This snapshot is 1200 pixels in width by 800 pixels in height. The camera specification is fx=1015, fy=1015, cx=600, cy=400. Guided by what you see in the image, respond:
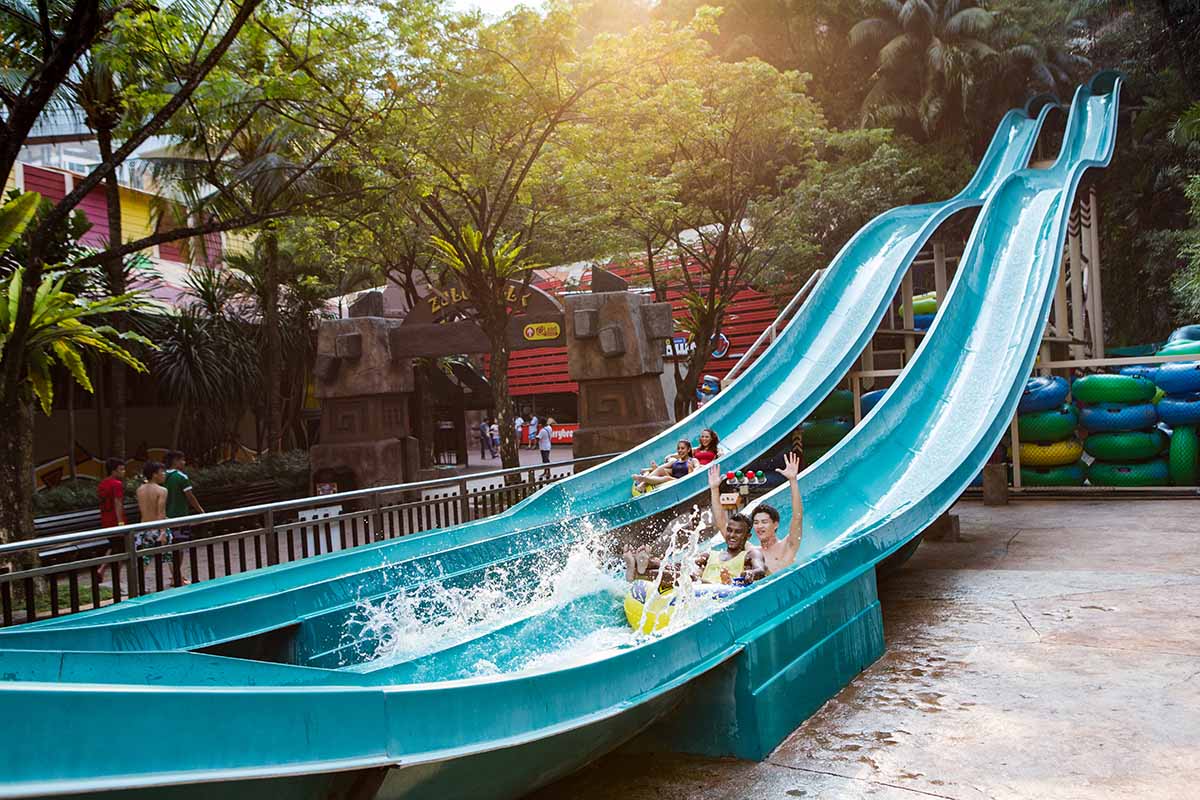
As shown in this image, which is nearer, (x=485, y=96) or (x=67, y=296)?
(x=67, y=296)

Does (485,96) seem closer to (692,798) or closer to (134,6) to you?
(134,6)

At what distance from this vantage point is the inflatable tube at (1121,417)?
1424 centimetres

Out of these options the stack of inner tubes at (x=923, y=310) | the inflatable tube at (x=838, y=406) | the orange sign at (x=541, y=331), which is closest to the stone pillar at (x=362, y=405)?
the orange sign at (x=541, y=331)

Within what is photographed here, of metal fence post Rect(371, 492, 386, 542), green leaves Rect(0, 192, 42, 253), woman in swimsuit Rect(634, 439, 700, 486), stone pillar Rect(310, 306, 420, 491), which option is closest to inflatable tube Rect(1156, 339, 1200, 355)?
woman in swimsuit Rect(634, 439, 700, 486)

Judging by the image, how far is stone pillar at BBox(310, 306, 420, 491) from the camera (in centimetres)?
1891

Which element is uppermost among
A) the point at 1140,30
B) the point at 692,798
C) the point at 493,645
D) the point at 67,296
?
the point at 1140,30

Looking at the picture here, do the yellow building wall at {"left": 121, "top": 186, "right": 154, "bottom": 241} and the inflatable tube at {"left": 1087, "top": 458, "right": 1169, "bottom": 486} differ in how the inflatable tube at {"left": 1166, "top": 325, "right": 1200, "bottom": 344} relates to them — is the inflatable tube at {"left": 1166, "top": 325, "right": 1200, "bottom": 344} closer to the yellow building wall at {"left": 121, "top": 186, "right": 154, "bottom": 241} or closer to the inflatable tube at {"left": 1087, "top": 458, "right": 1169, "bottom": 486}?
the inflatable tube at {"left": 1087, "top": 458, "right": 1169, "bottom": 486}

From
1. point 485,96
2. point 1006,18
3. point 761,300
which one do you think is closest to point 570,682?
point 485,96

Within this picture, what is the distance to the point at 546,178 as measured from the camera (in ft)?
64.2

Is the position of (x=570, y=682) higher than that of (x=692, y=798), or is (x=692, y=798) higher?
(x=570, y=682)

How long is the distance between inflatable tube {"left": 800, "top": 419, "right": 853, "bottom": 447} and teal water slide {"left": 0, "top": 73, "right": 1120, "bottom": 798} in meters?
3.35

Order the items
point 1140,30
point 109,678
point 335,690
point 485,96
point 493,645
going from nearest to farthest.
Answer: point 335,690 → point 109,678 → point 493,645 → point 485,96 → point 1140,30

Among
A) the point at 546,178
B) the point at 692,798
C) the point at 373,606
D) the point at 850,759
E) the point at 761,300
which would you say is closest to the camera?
the point at 692,798

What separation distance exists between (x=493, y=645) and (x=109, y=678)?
2241 mm
